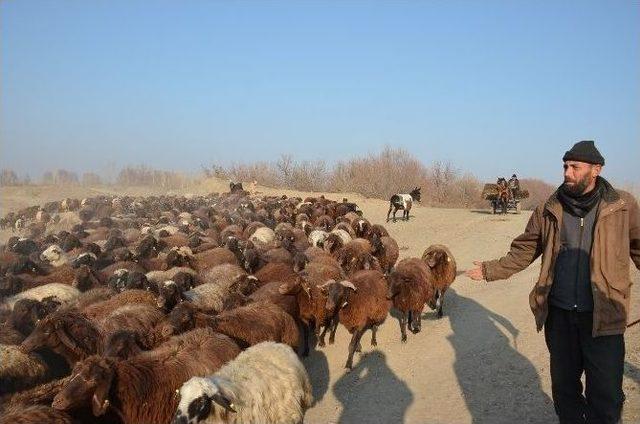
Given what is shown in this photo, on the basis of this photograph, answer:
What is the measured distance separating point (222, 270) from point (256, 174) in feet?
142

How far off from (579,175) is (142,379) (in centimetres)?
462

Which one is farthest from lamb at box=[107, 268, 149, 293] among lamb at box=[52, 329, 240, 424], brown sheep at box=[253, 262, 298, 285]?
lamb at box=[52, 329, 240, 424]

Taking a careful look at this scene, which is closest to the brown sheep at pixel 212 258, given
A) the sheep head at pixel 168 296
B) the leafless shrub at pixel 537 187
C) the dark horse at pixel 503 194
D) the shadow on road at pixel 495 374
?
the sheep head at pixel 168 296

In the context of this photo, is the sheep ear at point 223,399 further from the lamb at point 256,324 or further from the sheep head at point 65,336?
the sheep head at point 65,336

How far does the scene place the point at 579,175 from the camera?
399cm

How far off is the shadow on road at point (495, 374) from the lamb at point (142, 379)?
3.25 meters

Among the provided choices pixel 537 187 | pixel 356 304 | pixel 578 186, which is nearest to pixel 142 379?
pixel 356 304

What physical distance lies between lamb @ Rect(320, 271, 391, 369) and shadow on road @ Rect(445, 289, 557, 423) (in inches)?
56.1

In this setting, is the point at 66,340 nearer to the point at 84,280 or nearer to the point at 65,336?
the point at 65,336

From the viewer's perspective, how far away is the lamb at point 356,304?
8.23 m

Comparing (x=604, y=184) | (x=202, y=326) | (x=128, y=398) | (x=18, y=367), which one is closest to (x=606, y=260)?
(x=604, y=184)

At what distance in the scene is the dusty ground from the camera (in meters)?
6.11

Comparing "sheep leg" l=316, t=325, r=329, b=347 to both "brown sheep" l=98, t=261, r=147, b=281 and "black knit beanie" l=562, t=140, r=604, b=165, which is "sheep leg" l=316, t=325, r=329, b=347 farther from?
"black knit beanie" l=562, t=140, r=604, b=165

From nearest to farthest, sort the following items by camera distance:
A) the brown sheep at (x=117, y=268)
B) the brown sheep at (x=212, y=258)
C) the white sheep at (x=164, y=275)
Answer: the white sheep at (x=164, y=275) → the brown sheep at (x=117, y=268) → the brown sheep at (x=212, y=258)
